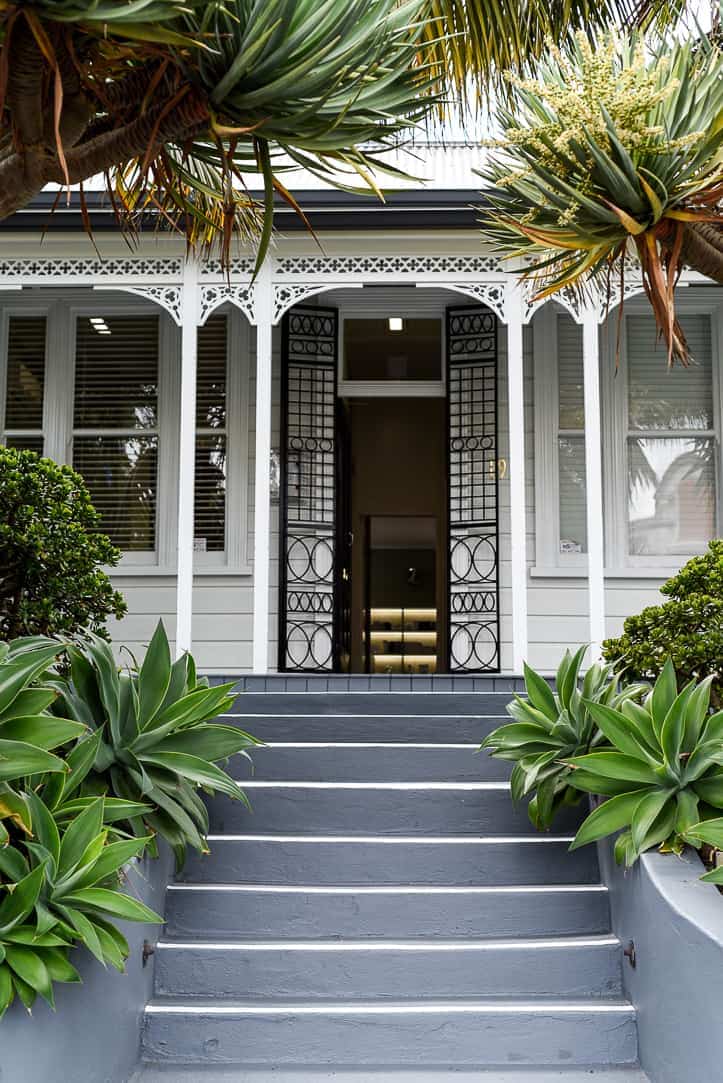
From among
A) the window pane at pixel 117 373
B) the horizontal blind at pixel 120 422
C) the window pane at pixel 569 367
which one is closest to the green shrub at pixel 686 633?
the window pane at pixel 569 367

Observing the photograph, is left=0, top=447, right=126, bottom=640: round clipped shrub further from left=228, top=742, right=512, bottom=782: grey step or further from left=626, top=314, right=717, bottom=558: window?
left=626, top=314, right=717, bottom=558: window

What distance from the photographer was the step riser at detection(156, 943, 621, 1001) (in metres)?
4.22

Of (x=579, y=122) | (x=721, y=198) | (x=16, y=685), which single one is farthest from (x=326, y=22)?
(x=16, y=685)

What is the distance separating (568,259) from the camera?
4.19 m

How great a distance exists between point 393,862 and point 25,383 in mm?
6279

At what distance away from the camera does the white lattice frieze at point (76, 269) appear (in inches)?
319

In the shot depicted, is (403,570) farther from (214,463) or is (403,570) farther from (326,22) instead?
(326,22)

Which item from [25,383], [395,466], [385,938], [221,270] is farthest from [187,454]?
[395,466]

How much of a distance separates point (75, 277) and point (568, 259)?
195 inches

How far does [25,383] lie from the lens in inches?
382

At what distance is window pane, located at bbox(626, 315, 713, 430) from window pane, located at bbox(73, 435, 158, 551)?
3.99 metres

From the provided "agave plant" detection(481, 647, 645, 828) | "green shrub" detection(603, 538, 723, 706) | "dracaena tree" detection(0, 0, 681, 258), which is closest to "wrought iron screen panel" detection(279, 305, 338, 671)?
"green shrub" detection(603, 538, 723, 706)

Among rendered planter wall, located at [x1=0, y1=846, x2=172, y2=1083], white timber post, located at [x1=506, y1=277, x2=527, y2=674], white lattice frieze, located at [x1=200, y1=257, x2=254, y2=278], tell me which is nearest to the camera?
→ rendered planter wall, located at [x1=0, y1=846, x2=172, y2=1083]

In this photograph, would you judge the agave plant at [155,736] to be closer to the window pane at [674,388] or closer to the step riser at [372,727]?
the step riser at [372,727]
